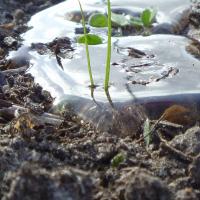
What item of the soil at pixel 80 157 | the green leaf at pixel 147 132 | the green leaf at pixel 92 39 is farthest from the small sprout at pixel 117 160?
the green leaf at pixel 92 39

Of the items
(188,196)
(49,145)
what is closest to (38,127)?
(49,145)

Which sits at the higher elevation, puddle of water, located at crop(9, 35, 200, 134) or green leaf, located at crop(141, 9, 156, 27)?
puddle of water, located at crop(9, 35, 200, 134)

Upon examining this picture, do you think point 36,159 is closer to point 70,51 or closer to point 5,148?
point 5,148

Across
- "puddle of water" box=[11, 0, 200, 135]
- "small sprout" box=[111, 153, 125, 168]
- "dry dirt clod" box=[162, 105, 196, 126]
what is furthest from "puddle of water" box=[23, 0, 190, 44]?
"small sprout" box=[111, 153, 125, 168]

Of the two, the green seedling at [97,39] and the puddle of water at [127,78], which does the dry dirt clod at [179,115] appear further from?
the green seedling at [97,39]

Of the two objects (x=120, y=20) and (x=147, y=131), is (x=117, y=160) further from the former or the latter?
(x=120, y=20)

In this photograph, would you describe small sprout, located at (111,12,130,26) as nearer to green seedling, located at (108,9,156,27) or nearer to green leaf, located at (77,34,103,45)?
green seedling, located at (108,9,156,27)
